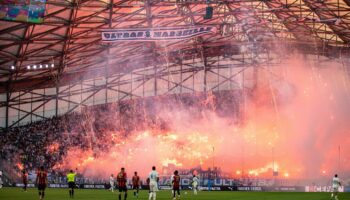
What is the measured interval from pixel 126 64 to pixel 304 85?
63.9 ft

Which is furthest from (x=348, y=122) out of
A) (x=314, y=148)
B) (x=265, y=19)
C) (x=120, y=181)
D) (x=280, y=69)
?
(x=120, y=181)

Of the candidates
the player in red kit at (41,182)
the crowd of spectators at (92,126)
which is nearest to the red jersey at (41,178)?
the player in red kit at (41,182)

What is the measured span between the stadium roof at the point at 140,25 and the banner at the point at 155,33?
5.56m

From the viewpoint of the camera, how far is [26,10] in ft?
116

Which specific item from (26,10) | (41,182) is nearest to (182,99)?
(26,10)

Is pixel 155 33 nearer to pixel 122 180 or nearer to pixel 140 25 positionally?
pixel 140 25

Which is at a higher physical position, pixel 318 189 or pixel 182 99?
pixel 182 99

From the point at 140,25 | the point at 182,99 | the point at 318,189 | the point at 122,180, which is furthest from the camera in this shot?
the point at 182,99

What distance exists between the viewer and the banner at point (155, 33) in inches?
1430

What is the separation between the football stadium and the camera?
156 feet

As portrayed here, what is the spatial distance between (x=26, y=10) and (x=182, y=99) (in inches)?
1112

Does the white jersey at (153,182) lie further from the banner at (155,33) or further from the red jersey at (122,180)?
the banner at (155,33)

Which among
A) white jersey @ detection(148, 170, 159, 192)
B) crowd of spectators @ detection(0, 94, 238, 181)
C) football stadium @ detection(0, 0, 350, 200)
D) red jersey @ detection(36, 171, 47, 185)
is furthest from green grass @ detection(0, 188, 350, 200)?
crowd of spectators @ detection(0, 94, 238, 181)

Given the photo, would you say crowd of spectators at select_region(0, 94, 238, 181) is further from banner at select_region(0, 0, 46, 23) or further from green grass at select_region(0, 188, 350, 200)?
banner at select_region(0, 0, 46, 23)
